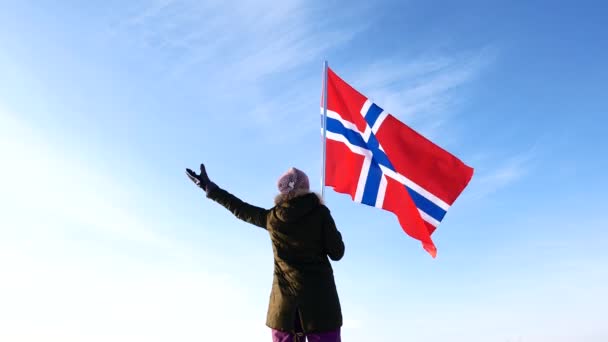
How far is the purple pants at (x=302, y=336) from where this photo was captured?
6.15 meters

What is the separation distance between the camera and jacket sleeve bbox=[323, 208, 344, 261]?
626cm

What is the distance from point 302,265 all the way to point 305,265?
37 mm

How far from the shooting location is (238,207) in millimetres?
7008

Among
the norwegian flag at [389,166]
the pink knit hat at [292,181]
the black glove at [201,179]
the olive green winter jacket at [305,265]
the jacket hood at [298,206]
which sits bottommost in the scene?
the olive green winter jacket at [305,265]

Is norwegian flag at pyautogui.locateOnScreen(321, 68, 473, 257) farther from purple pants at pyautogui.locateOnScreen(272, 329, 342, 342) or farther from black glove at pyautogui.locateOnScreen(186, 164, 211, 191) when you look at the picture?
purple pants at pyautogui.locateOnScreen(272, 329, 342, 342)

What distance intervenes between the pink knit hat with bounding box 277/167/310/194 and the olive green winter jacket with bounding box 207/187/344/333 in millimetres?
140

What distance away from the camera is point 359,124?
407 inches

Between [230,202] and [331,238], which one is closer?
[331,238]

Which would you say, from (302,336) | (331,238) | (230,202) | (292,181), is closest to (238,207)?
(230,202)

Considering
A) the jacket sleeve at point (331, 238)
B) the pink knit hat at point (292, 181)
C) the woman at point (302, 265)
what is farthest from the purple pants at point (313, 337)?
the pink knit hat at point (292, 181)

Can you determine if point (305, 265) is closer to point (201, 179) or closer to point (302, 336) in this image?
point (302, 336)

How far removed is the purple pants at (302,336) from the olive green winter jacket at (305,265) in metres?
0.07

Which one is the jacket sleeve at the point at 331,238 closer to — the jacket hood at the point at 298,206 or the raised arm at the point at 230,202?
the jacket hood at the point at 298,206

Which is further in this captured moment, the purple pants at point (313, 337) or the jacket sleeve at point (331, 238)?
the jacket sleeve at point (331, 238)
